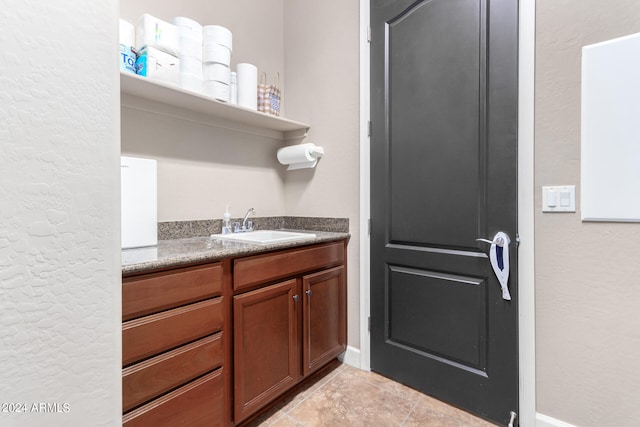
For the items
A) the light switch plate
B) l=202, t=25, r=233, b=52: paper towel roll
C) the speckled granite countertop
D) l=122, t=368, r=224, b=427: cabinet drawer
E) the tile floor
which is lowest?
the tile floor

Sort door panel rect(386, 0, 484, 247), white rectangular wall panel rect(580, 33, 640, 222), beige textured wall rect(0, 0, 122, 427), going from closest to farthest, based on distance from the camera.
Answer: beige textured wall rect(0, 0, 122, 427) → white rectangular wall panel rect(580, 33, 640, 222) → door panel rect(386, 0, 484, 247)

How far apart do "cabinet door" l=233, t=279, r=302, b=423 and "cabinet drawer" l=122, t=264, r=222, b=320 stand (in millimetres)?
171

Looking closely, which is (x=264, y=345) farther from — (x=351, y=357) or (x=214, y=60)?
(x=214, y=60)

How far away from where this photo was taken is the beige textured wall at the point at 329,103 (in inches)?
79.4

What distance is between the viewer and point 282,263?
157 cm

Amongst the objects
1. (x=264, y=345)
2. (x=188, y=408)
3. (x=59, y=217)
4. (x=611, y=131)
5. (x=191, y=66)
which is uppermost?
(x=191, y=66)

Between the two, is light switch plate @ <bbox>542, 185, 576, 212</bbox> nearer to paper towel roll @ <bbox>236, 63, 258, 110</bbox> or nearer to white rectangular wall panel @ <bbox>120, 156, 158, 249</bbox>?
paper towel roll @ <bbox>236, 63, 258, 110</bbox>

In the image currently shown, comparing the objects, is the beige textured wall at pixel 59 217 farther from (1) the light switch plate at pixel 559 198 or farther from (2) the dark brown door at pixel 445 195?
(1) the light switch plate at pixel 559 198

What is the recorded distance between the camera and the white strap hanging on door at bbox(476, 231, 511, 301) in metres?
1.44

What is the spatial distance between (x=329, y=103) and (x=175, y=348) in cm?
172

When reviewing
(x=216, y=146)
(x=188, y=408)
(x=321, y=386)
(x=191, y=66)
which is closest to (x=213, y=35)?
(x=191, y=66)

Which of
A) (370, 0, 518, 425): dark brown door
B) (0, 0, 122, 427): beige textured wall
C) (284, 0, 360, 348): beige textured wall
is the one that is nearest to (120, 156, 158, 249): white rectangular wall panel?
(0, 0, 122, 427): beige textured wall

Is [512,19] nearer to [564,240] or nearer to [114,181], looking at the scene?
[564,240]

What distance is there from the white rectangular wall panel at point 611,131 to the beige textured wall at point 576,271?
0.03 metres
